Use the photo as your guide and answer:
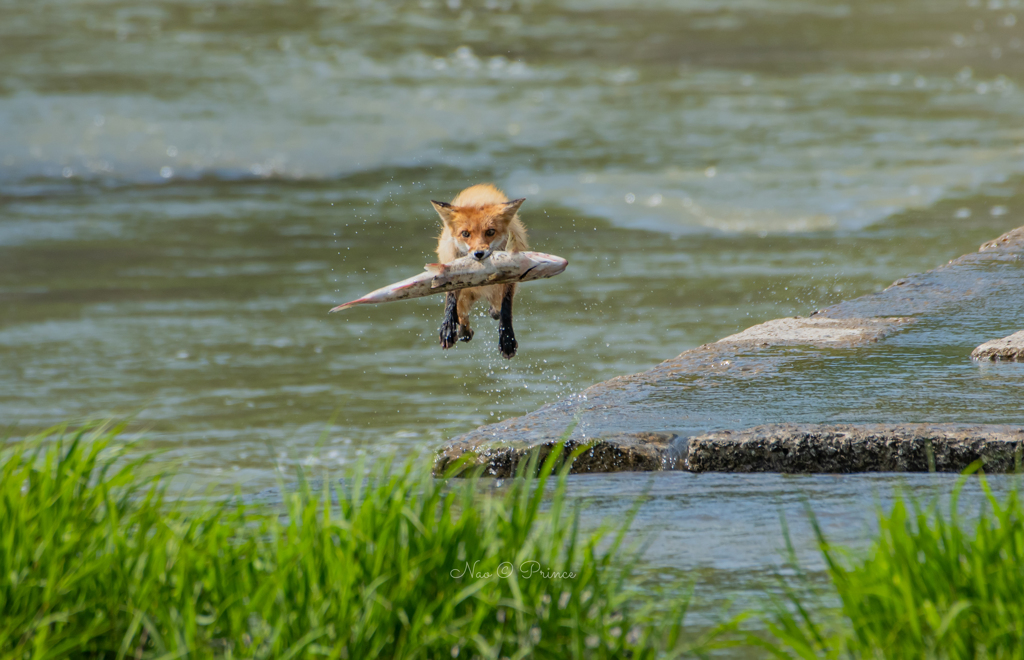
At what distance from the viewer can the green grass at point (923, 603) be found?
2.33 m

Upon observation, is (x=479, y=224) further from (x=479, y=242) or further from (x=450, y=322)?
(x=450, y=322)

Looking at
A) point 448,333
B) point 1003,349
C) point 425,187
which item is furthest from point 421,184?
point 1003,349

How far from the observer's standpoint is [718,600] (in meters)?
2.69

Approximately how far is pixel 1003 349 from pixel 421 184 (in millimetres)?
10446

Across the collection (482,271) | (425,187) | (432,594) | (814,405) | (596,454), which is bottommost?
(432,594)

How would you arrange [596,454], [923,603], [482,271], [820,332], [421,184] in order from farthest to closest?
1. [421,184]
2. [820,332]
3. [482,271]
4. [596,454]
5. [923,603]

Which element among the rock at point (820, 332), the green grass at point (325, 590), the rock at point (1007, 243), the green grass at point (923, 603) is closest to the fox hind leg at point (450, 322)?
the rock at point (820, 332)

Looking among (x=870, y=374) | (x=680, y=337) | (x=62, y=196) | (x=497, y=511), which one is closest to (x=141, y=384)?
(x=680, y=337)

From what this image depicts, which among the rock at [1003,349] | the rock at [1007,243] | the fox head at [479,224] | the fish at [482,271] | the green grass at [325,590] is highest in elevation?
the rock at [1007,243]

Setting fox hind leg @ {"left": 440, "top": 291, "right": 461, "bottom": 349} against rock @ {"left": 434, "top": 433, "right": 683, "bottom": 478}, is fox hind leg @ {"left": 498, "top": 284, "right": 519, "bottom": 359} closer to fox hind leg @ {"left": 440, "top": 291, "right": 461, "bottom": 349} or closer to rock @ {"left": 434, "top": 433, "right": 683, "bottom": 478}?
fox hind leg @ {"left": 440, "top": 291, "right": 461, "bottom": 349}

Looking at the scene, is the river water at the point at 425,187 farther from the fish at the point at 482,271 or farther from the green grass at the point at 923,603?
the fish at the point at 482,271

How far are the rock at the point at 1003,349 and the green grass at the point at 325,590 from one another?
7.06 feet

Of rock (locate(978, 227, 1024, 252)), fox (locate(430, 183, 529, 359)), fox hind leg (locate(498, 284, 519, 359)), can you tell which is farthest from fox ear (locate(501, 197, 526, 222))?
rock (locate(978, 227, 1024, 252))

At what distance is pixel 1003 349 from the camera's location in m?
4.33
